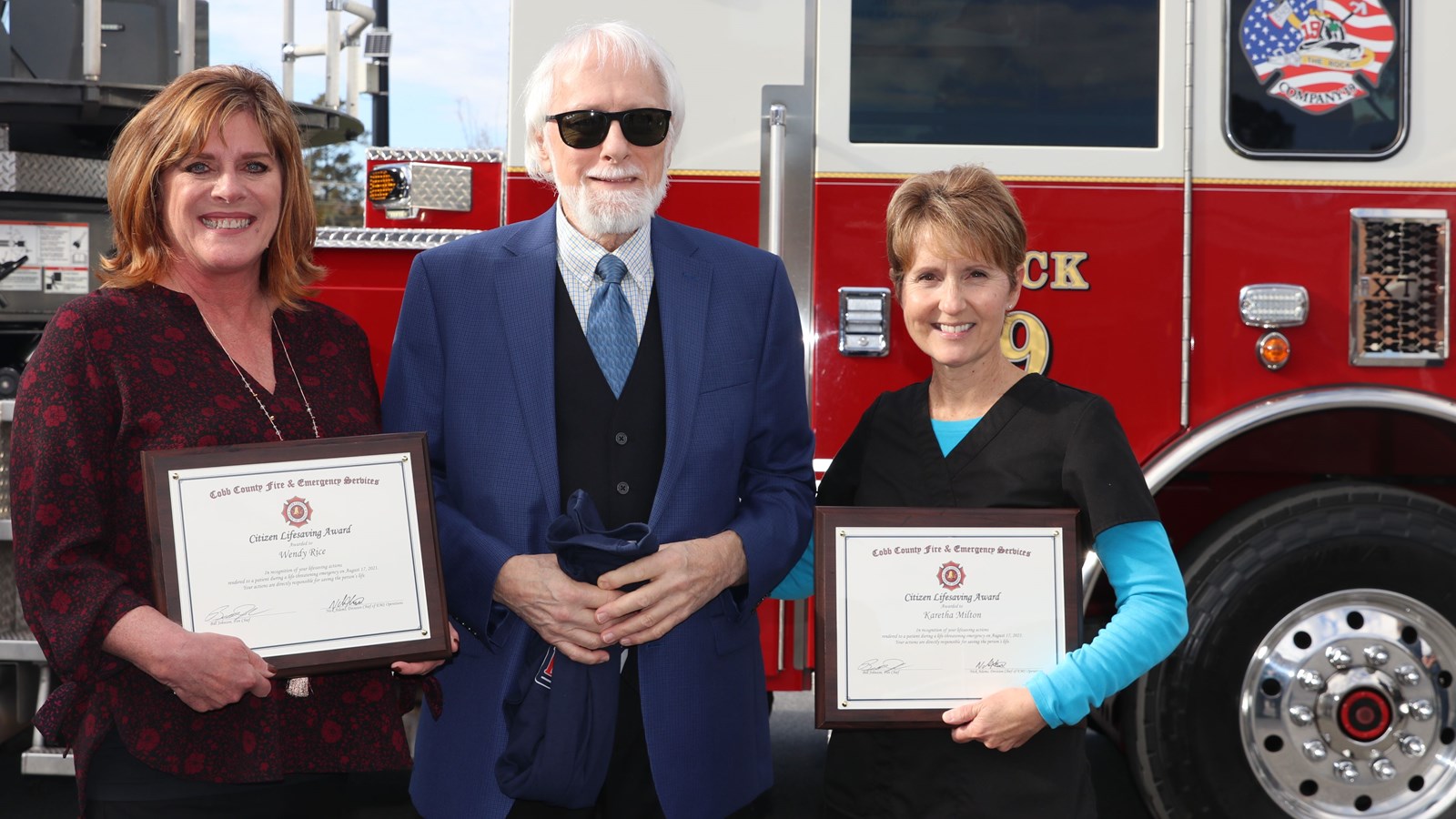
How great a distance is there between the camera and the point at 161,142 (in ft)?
6.32

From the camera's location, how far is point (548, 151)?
2135mm

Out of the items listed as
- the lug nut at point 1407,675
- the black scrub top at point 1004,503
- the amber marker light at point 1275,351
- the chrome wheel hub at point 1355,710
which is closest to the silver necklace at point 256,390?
the black scrub top at point 1004,503

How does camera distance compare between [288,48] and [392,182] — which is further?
[288,48]

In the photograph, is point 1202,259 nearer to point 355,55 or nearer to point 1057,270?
point 1057,270

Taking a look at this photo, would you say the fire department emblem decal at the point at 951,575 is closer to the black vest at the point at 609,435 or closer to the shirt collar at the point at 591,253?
the black vest at the point at 609,435

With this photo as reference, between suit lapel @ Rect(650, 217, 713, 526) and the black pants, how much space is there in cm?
29

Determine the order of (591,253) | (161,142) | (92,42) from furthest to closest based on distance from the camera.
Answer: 1. (92,42)
2. (591,253)
3. (161,142)

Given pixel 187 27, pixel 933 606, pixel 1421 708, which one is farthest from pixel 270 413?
pixel 187 27

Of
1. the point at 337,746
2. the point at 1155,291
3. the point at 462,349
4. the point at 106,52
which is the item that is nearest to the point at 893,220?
the point at 462,349

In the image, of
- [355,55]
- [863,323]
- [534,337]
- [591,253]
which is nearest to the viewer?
[534,337]

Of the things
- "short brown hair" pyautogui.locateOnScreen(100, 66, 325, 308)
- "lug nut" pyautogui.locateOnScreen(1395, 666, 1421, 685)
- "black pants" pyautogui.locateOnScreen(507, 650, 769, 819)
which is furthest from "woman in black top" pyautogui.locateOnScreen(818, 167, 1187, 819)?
"lug nut" pyautogui.locateOnScreen(1395, 666, 1421, 685)

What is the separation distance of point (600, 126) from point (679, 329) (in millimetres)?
355

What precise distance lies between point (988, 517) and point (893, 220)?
523 millimetres

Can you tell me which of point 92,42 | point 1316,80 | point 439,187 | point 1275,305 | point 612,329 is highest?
point 92,42
